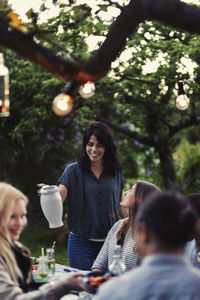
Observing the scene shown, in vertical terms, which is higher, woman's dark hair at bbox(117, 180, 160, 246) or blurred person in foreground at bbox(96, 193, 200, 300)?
blurred person in foreground at bbox(96, 193, 200, 300)

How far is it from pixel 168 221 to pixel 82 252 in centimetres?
205

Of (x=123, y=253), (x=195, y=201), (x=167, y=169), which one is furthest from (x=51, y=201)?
(x=167, y=169)

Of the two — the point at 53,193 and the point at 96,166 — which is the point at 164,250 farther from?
the point at 96,166

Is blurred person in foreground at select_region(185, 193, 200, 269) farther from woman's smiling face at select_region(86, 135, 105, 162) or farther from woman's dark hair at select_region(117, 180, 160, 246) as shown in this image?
woman's smiling face at select_region(86, 135, 105, 162)

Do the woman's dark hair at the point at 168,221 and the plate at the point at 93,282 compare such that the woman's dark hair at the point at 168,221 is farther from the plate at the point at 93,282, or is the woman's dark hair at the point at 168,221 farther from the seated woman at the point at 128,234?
the seated woman at the point at 128,234

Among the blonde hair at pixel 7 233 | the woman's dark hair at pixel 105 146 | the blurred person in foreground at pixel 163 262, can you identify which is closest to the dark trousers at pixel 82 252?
the woman's dark hair at pixel 105 146

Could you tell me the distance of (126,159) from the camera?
938cm

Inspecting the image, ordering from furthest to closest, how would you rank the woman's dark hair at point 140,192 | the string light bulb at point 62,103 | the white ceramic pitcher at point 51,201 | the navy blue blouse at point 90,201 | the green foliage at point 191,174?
the green foliage at point 191,174 → the navy blue blouse at point 90,201 → the white ceramic pitcher at point 51,201 → the woman's dark hair at point 140,192 → the string light bulb at point 62,103

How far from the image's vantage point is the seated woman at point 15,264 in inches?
85.9

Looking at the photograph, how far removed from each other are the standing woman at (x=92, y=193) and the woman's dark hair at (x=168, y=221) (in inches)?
78.6

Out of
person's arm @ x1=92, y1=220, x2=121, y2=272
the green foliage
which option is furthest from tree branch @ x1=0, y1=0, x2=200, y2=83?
the green foliage

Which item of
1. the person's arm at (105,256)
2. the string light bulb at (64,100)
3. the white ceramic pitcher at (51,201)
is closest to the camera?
the string light bulb at (64,100)

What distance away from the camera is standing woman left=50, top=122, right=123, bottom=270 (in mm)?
3607

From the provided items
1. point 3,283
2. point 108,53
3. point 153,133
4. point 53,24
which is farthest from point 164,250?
point 153,133
